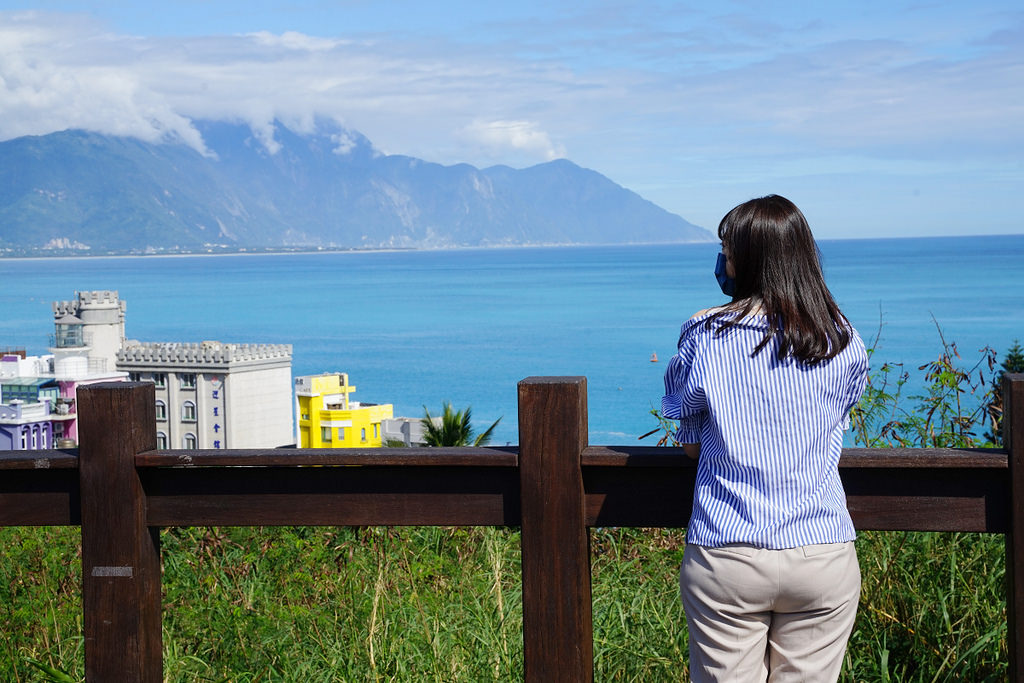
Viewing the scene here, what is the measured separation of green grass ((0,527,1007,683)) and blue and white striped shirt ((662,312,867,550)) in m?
1.08

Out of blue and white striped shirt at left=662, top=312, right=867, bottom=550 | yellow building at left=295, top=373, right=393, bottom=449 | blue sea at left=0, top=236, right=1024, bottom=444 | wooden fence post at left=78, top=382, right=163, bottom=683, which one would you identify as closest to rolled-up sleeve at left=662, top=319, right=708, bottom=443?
blue and white striped shirt at left=662, top=312, right=867, bottom=550

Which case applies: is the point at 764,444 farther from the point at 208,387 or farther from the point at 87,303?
the point at 87,303

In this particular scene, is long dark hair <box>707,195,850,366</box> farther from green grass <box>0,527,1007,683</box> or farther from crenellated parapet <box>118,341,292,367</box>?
crenellated parapet <box>118,341,292,367</box>

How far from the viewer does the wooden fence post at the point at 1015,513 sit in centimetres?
195

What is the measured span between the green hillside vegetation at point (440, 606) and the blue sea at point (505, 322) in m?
18.6

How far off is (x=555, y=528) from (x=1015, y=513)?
0.82 meters

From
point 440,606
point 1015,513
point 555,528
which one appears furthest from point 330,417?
point 1015,513

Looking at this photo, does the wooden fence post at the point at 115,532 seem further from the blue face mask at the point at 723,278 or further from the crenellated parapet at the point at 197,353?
the crenellated parapet at the point at 197,353


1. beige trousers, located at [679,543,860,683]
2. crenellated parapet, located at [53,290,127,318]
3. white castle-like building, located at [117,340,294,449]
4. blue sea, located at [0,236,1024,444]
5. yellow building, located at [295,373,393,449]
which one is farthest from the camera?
blue sea, located at [0,236,1024,444]

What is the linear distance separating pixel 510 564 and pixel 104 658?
2084 mm

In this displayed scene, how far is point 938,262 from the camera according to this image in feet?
547

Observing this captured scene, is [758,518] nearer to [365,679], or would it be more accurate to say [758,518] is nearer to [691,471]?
[691,471]

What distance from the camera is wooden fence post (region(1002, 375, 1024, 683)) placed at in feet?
6.39

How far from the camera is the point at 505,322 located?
9331cm
